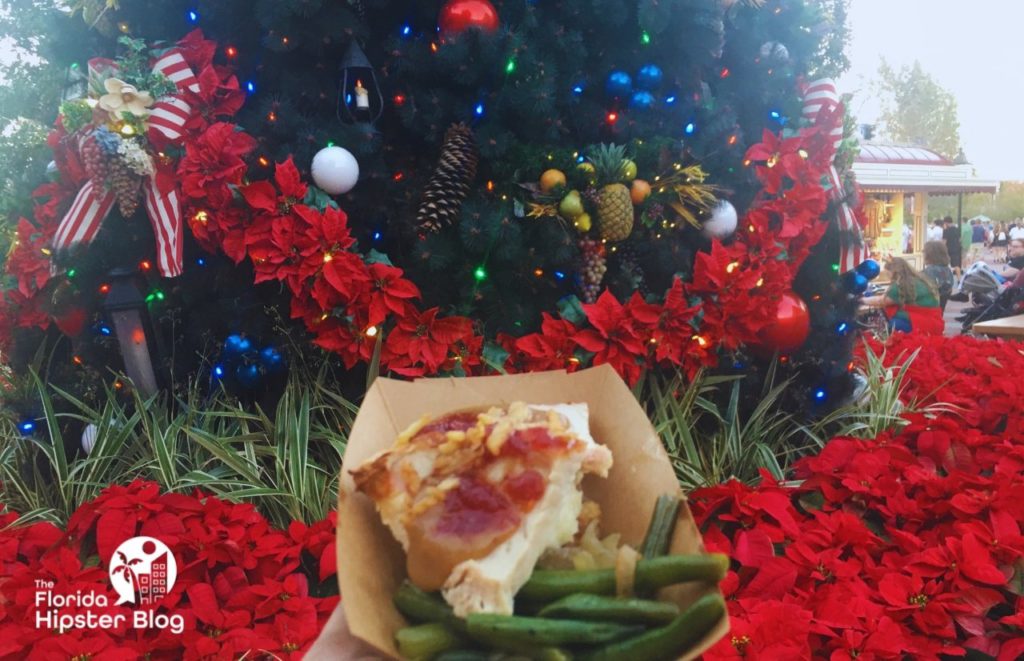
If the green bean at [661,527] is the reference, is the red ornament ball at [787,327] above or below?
below

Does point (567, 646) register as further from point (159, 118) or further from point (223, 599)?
point (159, 118)

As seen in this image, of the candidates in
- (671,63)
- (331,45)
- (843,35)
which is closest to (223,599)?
(331,45)

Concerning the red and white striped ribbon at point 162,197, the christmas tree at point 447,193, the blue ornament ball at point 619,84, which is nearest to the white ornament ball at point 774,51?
the christmas tree at point 447,193

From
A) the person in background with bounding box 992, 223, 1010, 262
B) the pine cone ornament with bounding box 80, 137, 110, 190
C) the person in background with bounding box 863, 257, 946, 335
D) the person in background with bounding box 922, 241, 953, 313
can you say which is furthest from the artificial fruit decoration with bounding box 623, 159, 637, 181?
the person in background with bounding box 992, 223, 1010, 262

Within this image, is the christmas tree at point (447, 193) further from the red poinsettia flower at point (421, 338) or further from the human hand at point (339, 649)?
the human hand at point (339, 649)

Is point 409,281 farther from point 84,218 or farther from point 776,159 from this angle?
point 776,159

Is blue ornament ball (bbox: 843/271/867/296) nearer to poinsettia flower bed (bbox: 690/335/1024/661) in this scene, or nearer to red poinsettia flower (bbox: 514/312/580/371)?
poinsettia flower bed (bbox: 690/335/1024/661)
